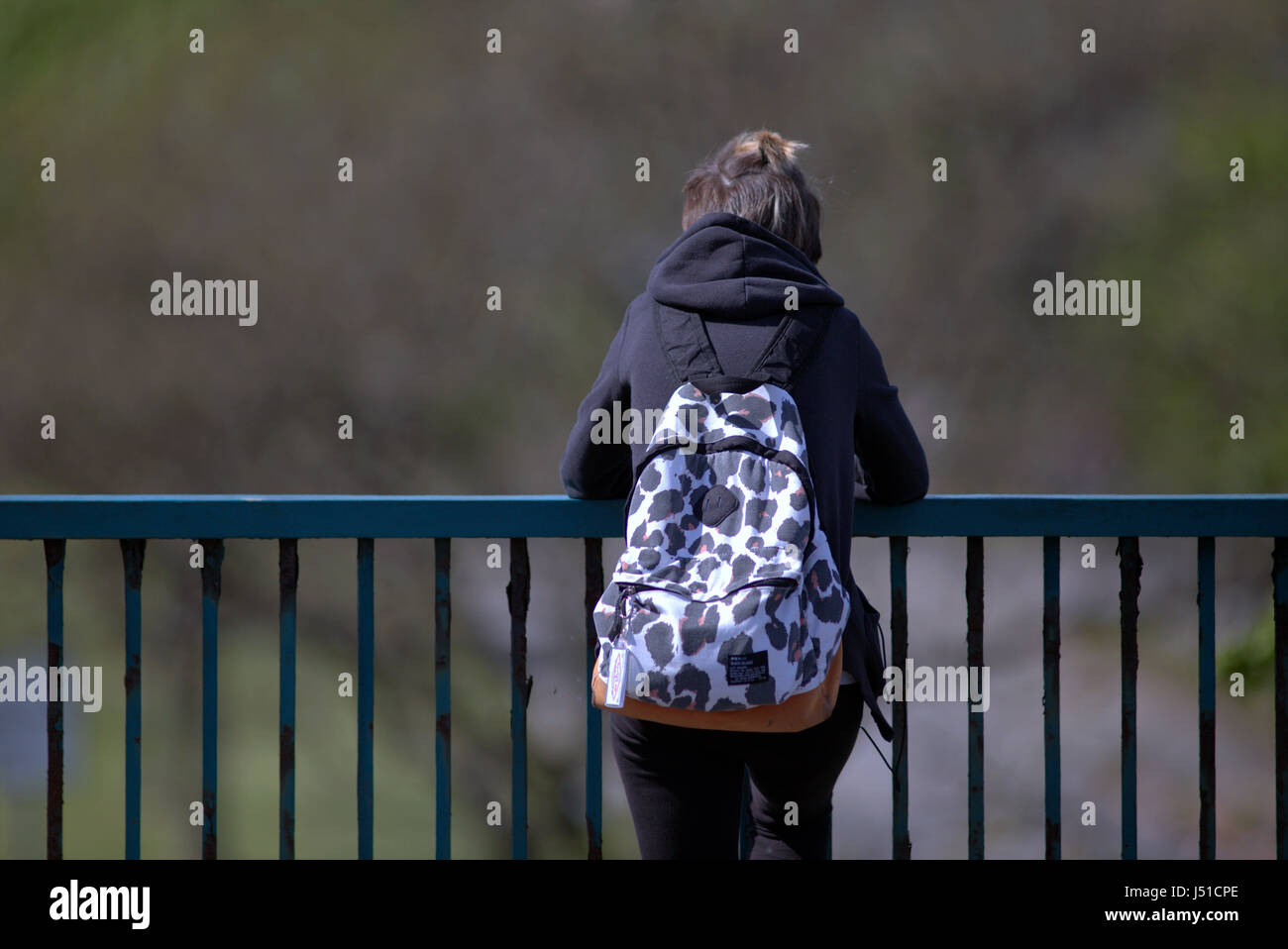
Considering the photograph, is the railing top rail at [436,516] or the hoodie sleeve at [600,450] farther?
the railing top rail at [436,516]

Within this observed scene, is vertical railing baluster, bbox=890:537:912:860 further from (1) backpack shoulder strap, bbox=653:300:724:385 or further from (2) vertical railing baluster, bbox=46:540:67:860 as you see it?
(2) vertical railing baluster, bbox=46:540:67:860

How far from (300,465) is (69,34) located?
2.53 meters

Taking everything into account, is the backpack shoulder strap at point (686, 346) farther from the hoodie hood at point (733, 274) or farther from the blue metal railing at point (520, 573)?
the blue metal railing at point (520, 573)

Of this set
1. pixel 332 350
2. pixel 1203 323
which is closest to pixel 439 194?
pixel 332 350

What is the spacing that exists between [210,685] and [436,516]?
1.48ft

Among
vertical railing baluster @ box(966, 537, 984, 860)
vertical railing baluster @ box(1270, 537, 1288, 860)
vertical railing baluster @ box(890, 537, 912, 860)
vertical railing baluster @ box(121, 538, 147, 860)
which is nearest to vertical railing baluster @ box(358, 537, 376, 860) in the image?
vertical railing baluster @ box(121, 538, 147, 860)

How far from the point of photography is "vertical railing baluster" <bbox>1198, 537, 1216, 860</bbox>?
1868mm

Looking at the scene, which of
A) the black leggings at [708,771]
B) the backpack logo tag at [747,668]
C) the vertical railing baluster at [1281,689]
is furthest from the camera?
the vertical railing baluster at [1281,689]

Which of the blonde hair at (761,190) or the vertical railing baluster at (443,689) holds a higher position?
the blonde hair at (761,190)

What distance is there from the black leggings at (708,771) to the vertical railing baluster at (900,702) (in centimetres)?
28

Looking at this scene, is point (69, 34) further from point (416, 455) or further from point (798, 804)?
point (798, 804)

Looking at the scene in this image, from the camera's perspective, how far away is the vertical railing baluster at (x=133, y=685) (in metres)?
1.82

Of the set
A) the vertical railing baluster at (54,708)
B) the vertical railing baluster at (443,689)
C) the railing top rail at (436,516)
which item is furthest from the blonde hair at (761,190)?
the vertical railing baluster at (54,708)

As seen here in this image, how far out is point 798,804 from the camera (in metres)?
1.64
